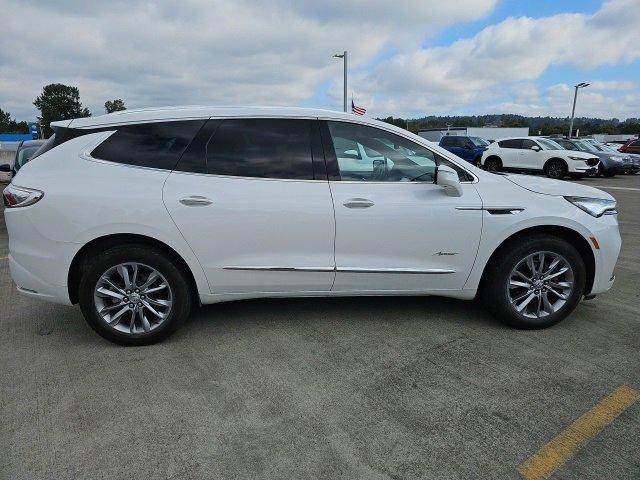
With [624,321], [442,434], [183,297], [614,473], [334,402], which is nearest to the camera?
[614,473]

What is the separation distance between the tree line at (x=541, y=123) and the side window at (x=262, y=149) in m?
69.9

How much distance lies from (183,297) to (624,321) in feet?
11.9

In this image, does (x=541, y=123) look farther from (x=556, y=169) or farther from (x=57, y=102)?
(x=57, y=102)

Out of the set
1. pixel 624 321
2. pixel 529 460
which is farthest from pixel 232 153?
pixel 624 321

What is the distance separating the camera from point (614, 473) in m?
2.12

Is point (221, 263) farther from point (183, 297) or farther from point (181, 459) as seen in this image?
point (181, 459)

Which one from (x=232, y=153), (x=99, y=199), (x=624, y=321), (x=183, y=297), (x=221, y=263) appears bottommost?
(x=624, y=321)

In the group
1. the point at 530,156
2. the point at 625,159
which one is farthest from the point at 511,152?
the point at 625,159

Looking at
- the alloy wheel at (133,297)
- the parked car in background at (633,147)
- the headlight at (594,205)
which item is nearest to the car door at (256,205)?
the alloy wheel at (133,297)

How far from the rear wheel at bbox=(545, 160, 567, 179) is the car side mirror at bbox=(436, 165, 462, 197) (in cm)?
1569

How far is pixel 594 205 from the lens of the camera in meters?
3.61

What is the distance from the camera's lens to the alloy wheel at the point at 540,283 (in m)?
3.58

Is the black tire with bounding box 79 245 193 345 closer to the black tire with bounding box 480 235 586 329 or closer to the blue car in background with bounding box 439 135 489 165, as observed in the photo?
the black tire with bounding box 480 235 586 329

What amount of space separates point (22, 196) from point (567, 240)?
4.12 m
